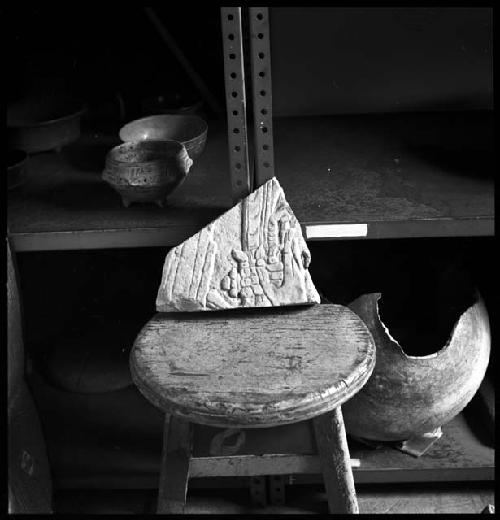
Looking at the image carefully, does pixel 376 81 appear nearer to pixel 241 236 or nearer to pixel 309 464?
pixel 241 236

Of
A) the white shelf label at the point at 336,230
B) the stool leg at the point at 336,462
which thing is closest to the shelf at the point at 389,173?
the white shelf label at the point at 336,230

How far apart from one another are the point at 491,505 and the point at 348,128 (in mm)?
1274

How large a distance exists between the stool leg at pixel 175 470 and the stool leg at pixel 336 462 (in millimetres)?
294

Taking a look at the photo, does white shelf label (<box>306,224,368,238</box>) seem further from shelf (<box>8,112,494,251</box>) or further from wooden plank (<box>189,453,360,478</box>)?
wooden plank (<box>189,453,360,478</box>)

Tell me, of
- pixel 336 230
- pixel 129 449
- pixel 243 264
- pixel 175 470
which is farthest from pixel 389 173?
pixel 129 449

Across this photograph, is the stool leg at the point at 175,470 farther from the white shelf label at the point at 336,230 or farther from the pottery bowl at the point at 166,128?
the pottery bowl at the point at 166,128

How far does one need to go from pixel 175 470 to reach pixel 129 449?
63 centimetres

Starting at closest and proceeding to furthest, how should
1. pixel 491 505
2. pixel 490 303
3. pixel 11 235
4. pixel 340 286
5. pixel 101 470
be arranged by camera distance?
pixel 11 235 < pixel 491 505 < pixel 101 470 < pixel 490 303 < pixel 340 286

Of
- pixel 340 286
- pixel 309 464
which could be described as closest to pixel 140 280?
pixel 340 286

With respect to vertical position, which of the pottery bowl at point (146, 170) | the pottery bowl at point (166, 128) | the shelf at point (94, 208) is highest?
the pottery bowl at point (166, 128)

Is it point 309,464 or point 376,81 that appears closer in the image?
point 309,464

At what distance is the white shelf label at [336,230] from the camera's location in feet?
5.26

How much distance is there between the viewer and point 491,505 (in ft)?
5.75

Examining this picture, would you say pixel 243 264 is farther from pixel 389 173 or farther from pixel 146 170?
pixel 389 173
